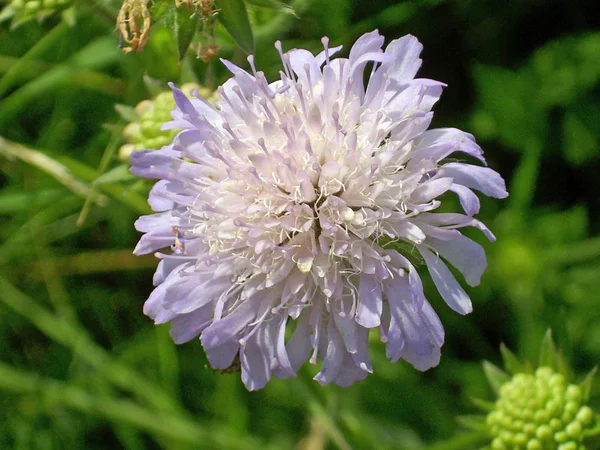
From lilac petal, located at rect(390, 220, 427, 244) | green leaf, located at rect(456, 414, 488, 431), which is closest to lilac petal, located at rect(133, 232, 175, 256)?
lilac petal, located at rect(390, 220, 427, 244)

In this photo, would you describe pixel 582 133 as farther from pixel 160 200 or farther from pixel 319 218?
pixel 160 200

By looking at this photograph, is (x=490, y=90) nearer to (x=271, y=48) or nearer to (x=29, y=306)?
(x=271, y=48)

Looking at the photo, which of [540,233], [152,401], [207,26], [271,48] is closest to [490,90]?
[540,233]

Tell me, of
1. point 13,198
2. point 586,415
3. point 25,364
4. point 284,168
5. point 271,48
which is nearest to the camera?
point 284,168

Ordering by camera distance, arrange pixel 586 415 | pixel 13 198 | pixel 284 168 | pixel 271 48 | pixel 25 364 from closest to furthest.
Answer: pixel 284 168 → pixel 586 415 → pixel 271 48 → pixel 13 198 → pixel 25 364

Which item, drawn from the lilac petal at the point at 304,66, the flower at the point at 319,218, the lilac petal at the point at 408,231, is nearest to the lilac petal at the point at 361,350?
the flower at the point at 319,218

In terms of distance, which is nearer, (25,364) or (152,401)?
(152,401)
